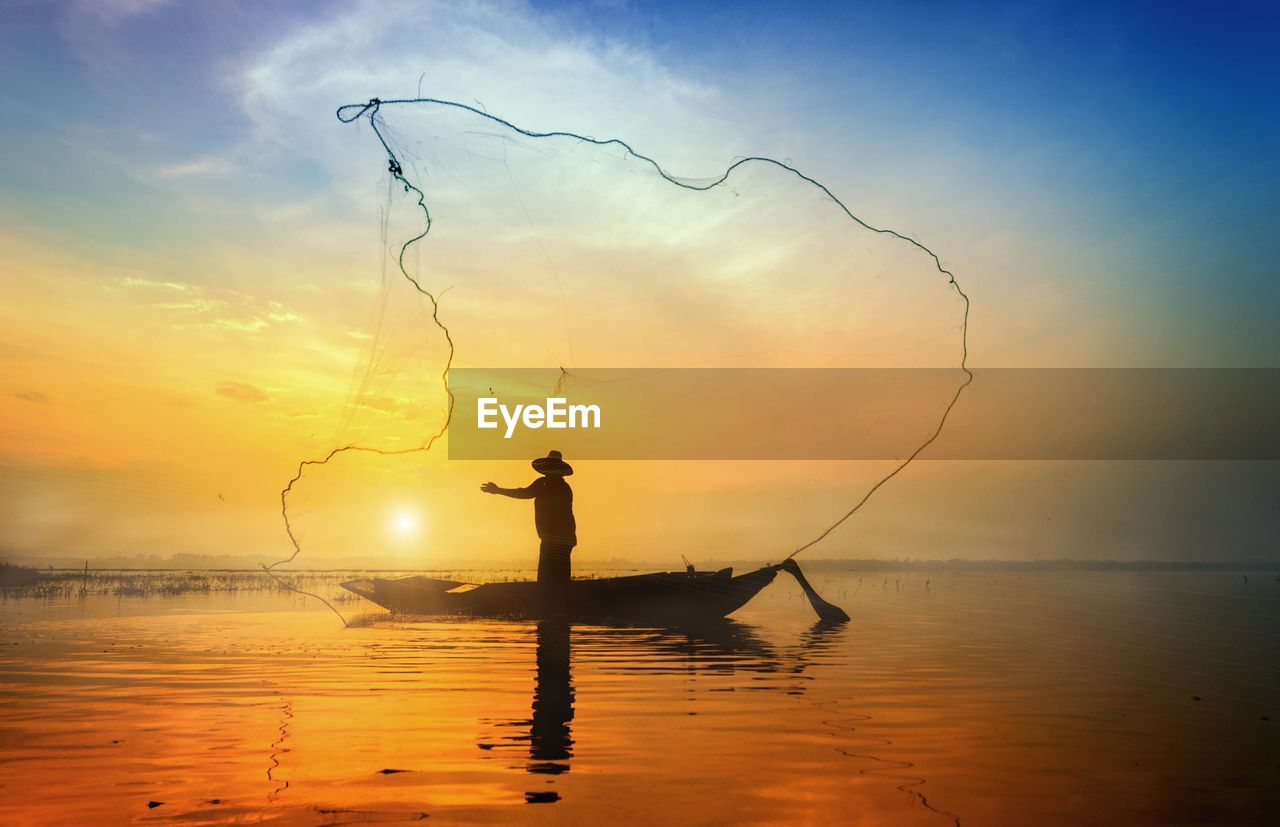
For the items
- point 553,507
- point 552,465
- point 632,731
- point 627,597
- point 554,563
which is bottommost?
point 632,731

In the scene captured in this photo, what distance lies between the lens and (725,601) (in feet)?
76.9

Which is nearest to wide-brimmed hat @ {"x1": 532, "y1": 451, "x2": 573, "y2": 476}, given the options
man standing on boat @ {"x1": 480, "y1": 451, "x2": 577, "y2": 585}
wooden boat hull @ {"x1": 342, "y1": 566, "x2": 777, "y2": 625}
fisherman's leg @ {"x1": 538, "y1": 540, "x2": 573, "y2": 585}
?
man standing on boat @ {"x1": 480, "y1": 451, "x2": 577, "y2": 585}

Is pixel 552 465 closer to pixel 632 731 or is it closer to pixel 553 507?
pixel 553 507

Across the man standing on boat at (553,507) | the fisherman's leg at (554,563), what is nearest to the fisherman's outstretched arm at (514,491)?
the man standing on boat at (553,507)

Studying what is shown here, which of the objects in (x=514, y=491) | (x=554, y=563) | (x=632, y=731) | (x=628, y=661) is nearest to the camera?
(x=632, y=731)

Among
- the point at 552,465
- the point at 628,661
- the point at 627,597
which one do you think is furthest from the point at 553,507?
the point at 628,661

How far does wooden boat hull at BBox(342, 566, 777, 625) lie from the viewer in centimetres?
2217

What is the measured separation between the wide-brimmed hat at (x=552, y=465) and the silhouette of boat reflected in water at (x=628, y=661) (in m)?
3.56

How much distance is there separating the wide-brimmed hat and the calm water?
12.2ft

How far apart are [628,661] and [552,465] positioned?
257 inches

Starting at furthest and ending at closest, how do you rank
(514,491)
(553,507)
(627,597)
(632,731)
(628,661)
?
1. (627,597)
2. (553,507)
3. (514,491)
4. (628,661)
5. (632,731)

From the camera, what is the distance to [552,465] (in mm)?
20391

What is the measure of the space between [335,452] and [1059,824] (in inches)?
493

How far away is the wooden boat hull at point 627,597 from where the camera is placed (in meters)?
22.2
